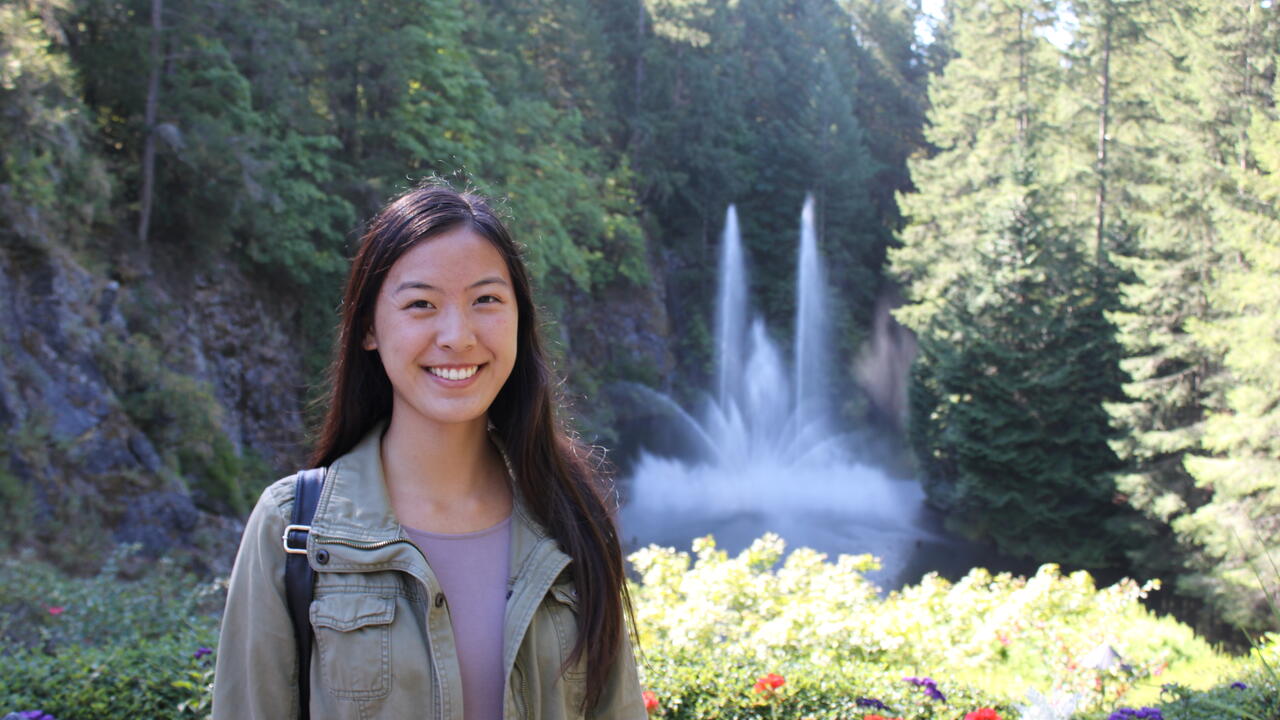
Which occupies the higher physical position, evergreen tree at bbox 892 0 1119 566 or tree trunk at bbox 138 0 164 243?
tree trunk at bbox 138 0 164 243

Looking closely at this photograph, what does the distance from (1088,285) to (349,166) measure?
13.9m

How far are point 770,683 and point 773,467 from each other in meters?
21.7

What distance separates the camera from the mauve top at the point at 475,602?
154 centimetres

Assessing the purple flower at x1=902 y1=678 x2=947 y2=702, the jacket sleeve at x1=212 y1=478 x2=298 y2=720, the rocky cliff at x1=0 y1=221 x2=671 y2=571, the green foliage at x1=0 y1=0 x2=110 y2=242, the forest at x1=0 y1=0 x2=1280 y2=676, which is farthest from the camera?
the forest at x1=0 y1=0 x2=1280 y2=676

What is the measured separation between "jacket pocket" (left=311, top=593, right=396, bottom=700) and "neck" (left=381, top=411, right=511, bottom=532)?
210mm

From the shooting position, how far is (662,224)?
3216cm

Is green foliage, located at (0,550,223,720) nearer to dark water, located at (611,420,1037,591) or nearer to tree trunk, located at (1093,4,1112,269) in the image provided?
dark water, located at (611,420,1037,591)

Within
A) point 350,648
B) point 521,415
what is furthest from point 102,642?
point 350,648

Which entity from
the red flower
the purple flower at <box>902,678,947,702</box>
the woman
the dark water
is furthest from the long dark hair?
the dark water

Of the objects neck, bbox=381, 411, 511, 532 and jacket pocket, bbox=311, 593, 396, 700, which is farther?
neck, bbox=381, 411, 511, 532

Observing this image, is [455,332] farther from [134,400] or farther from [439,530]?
[134,400]

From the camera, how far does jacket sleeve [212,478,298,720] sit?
1.42 metres

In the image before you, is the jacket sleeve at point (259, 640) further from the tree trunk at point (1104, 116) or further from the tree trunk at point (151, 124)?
the tree trunk at point (1104, 116)

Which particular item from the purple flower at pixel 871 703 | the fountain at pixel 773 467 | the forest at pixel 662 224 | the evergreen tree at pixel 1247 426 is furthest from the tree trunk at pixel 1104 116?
the purple flower at pixel 871 703
